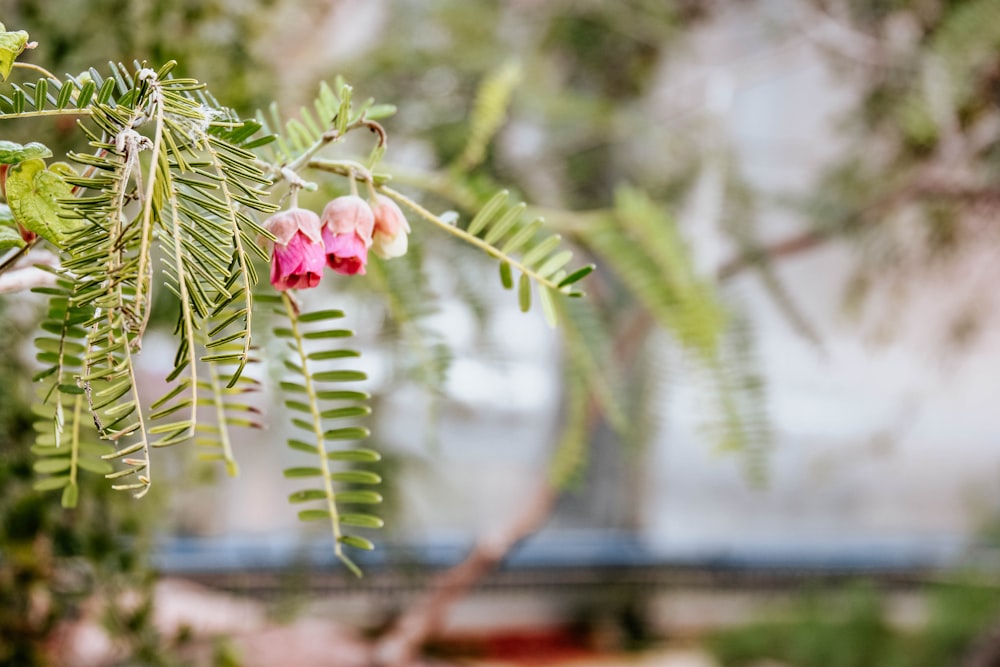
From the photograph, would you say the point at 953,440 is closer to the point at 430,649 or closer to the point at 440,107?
the point at 430,649

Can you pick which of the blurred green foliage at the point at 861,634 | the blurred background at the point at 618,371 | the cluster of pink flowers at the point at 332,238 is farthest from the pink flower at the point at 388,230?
the blurred green foliage at the point at 861,634

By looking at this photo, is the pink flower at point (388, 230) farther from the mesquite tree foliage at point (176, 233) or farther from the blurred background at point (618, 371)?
the blurred background at point (618, 371)

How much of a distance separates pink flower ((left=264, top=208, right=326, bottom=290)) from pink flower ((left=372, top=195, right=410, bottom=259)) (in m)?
0.02

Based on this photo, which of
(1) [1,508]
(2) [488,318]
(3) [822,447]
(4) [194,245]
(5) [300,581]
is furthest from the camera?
(3) [822,447]

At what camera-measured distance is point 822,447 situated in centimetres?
200

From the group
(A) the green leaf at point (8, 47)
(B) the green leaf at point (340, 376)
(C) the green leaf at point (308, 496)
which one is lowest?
(C) the green leaf at point (308, 496)

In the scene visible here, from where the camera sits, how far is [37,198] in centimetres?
16

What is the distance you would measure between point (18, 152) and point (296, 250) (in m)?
0.05

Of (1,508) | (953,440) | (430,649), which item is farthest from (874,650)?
(1,508)

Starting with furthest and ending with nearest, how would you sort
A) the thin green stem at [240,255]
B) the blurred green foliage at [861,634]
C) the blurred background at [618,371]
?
the blurred green foliage at [861,634], the blurred background at [618,371], the thin green stem at [240,255]

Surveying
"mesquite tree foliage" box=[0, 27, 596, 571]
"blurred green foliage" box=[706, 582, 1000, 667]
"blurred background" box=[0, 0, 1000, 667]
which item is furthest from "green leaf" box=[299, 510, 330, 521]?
"blurred green foliage" box=[706, 582, 1000, 667]

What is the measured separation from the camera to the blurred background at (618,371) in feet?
1.45

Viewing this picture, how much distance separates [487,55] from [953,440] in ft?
5.77

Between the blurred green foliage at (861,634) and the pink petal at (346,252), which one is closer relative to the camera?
the pink petal at (346,252)
